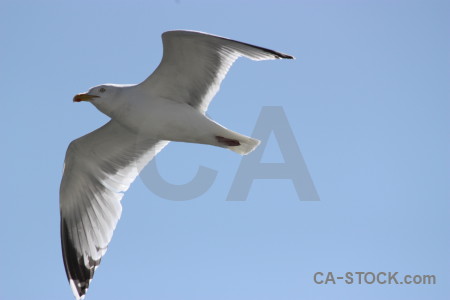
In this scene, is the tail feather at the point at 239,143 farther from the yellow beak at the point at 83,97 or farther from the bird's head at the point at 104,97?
the yellow beak at the point at 83,97

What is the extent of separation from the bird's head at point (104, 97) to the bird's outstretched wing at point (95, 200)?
3.42ft

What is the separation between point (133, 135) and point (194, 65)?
139cm

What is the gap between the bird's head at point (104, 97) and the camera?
6.74 metres

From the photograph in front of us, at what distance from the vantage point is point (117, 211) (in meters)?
7.85

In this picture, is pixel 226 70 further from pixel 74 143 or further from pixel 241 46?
pixel 74 143

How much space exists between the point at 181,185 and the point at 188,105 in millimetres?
1043

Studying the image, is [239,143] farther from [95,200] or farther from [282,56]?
[95,200]

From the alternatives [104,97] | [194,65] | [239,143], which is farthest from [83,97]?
[239,143]

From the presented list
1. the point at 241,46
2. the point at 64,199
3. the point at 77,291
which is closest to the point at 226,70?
the point at 241,46

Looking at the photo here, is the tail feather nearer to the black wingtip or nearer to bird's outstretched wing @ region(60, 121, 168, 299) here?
the black wingtip

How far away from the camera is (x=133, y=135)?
7.80m

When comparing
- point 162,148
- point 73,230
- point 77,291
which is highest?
point 162,148

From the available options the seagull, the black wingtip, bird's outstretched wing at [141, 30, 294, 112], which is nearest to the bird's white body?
the seagull

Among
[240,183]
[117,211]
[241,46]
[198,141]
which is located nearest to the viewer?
[241,46]
